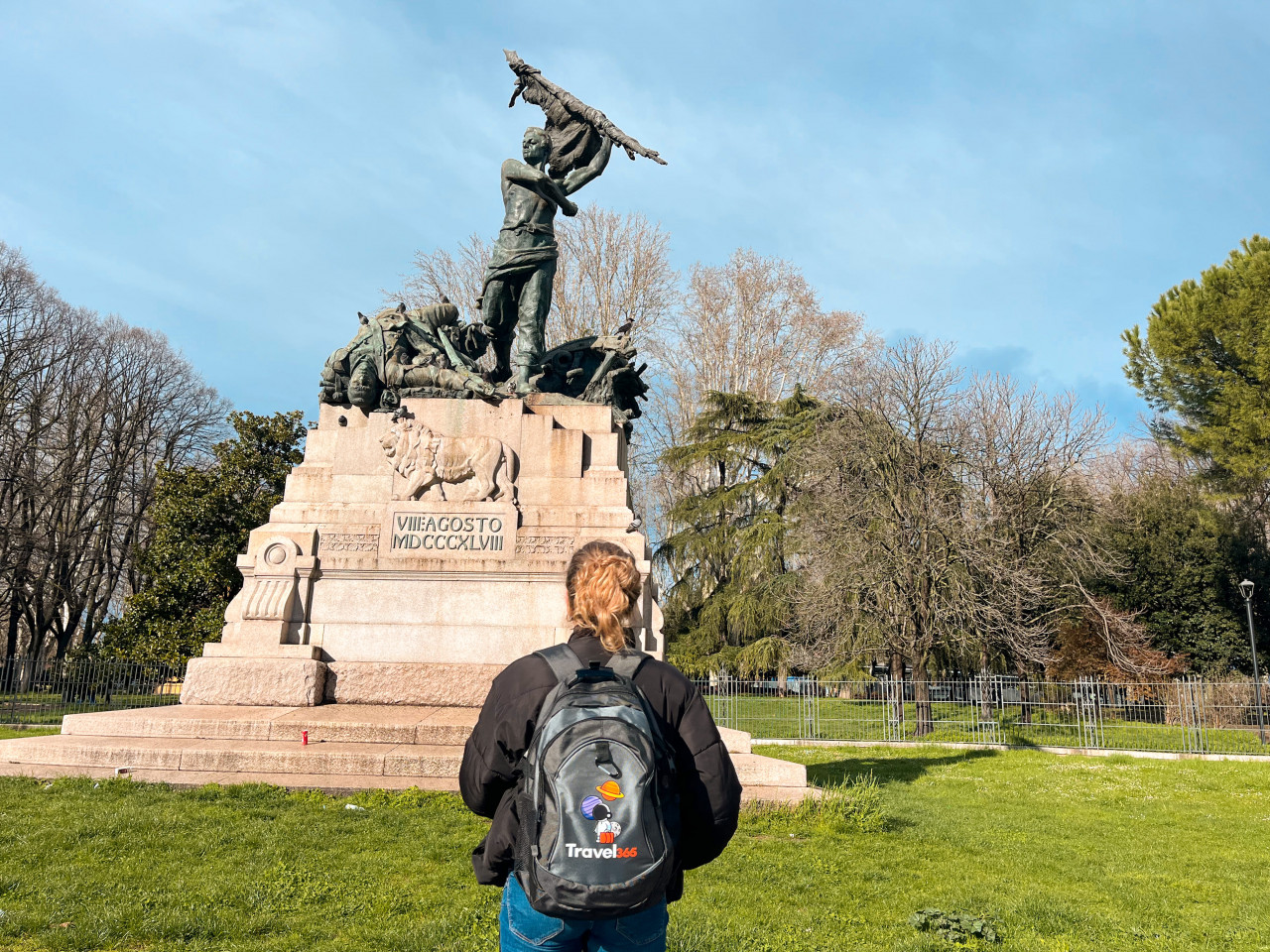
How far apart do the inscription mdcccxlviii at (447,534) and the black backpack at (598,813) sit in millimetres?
7496

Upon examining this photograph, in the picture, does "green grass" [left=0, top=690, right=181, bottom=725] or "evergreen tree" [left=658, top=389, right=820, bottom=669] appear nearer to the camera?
"green grass" [left=0, top=690, right=181, bottom=725]

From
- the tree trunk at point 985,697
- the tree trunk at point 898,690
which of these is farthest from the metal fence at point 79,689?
the tree trunk at point 985,697

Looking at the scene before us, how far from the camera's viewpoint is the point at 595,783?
2.03 metres

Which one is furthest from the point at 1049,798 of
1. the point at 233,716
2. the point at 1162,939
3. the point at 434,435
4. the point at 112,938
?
the point at 112,938

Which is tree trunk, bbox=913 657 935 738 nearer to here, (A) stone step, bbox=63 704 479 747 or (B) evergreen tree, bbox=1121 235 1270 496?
(B) evergreen tree, bbox=1121 235 1270 496

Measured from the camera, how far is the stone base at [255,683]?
8688 millimetres

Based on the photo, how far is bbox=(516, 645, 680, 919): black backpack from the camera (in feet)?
6.61

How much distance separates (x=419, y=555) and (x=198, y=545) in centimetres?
1725

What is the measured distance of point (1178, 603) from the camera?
87.0ft

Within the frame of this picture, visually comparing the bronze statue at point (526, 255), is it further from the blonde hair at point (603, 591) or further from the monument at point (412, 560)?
the blonde hair at point (603, 591)

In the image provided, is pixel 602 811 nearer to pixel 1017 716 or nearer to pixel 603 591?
pixel 603 591

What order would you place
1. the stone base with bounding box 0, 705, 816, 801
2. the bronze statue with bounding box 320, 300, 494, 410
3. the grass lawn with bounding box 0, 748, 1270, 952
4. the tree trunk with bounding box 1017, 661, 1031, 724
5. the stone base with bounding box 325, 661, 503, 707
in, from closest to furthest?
the grass lawn with bounding box 0, 748, 1270, 952 → the stone base with bounding box 0, 705, 816, 801 → the stone base with bounding box 325, 661, 503, 707 → the bronze statue with bounding box 320, 300, 494, 410 → the tree trunk with bounding box 1017, 661, 1031, 724

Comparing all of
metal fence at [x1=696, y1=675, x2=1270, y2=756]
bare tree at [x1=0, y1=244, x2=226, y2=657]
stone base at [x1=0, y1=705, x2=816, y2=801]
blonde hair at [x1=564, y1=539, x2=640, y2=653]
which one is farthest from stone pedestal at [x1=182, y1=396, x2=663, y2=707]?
bare tree at [x1=0, y1=244, x2=226, y2=657]

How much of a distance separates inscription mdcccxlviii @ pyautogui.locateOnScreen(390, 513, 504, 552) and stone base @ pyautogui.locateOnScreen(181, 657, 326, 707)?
61.2 inches
